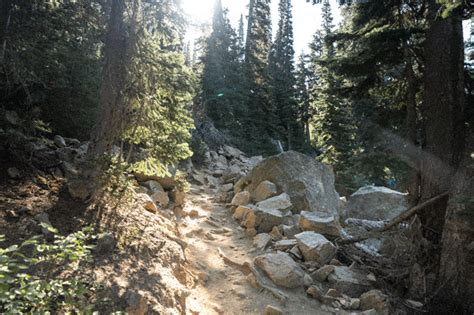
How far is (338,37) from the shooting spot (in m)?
7.30

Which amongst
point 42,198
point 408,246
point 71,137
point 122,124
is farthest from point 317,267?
point 71,137

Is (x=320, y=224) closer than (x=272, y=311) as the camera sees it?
No

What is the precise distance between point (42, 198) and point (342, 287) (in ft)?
17.4

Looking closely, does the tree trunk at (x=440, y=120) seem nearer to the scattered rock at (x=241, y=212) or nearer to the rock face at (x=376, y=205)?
the scattered rock at (x=241, y=212)

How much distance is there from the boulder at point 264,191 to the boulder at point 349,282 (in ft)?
12.5

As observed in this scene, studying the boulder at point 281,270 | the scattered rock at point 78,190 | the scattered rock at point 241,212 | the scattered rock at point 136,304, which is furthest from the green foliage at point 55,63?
the boulder at point 281,270

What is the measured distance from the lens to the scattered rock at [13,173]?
483 centimetres

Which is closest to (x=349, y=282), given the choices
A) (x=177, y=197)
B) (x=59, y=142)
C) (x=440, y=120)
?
(x=440, y=120)

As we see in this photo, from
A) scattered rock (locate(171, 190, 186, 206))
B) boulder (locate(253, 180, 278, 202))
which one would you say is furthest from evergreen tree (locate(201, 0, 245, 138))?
scattered rock (locate(171, 190, 186, 206))

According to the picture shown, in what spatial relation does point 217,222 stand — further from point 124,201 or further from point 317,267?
point 124,201

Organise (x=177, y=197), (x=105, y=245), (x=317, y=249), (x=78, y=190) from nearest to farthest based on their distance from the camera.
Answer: (x=105, y=245), (x=78, y=190), (x=317, y=249), (x=177, y=197)

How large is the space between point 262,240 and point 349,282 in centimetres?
214

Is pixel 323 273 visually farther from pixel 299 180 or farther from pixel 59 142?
pixel 59 142

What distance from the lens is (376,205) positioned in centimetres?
1116
